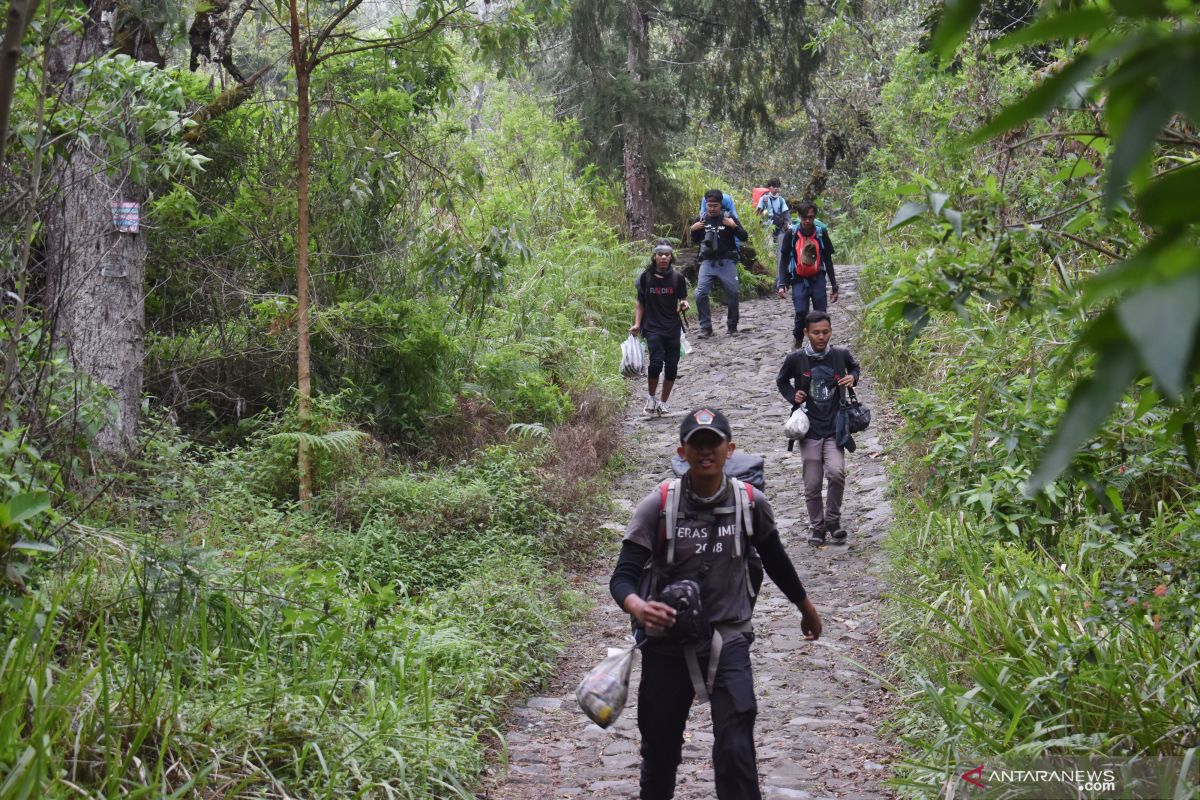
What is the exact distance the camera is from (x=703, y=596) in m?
4.39

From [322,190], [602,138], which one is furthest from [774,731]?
[602,138]

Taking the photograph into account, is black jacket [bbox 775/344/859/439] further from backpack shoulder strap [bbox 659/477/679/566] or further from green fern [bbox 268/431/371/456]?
backpack shoulder strap [bbox 659/477/679/566]

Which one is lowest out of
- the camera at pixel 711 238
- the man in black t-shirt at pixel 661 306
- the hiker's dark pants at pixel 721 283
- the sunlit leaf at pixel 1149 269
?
the sunlit leaf at pixel 1149 269

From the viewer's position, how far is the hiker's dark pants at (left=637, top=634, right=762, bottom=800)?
13.8 feet

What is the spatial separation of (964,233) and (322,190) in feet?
27.5

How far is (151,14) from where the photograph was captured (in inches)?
317

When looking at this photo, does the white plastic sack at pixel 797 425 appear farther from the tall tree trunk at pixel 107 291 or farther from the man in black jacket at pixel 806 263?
the man in black jacket at pixel 806 263

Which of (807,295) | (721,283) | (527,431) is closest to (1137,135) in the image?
(527,431)

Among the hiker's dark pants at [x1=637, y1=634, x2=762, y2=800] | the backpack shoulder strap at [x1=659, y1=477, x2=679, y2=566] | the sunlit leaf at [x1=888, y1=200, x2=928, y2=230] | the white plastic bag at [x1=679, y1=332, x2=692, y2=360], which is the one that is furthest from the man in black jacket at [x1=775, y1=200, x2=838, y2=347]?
the sunlit leaf at [x1=888, y1=200, x2=928, y2=230]

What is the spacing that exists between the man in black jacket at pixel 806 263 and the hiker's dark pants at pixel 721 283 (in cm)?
153

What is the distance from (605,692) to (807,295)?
450 inches

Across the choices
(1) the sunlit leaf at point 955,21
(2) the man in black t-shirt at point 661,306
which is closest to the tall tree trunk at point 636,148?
(2) the man in black t-shirt at point 661,306

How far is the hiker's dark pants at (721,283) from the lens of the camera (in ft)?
54.9

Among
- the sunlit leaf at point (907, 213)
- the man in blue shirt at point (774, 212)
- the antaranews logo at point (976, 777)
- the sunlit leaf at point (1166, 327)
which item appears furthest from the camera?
the man in blue shirt at point (774, 212)
